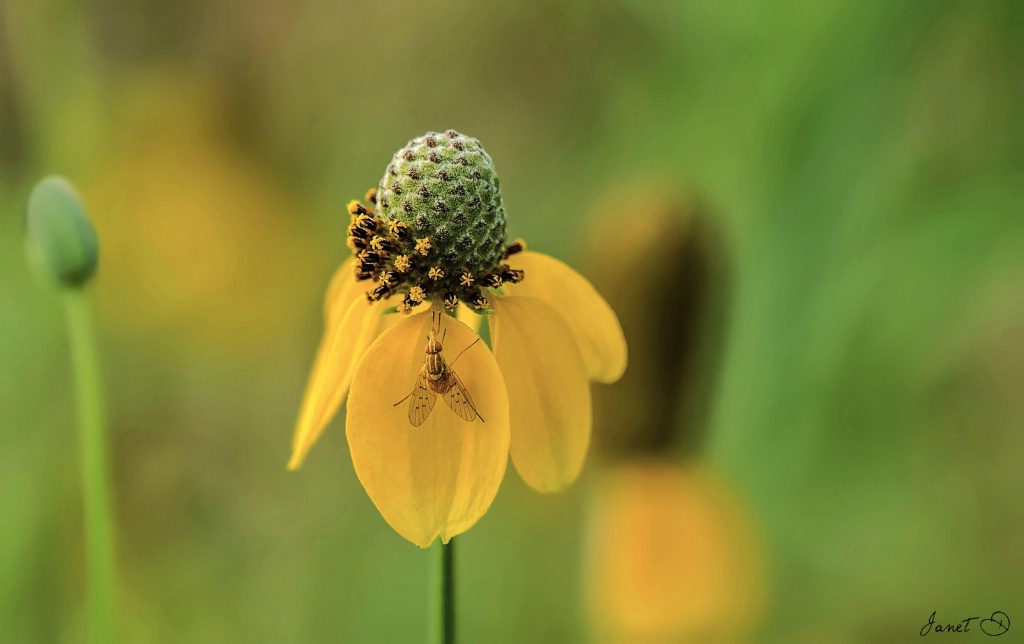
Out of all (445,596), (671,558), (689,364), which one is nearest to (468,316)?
(445,596)

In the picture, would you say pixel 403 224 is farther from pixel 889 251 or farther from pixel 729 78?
pixel 729 78

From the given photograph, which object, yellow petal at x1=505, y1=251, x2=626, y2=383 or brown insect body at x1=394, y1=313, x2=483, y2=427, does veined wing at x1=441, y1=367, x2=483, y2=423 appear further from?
yellow petal at x1=505, y1=251, x2=626, y2=383

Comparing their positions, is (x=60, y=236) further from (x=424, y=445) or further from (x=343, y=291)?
(x=424, y=445)

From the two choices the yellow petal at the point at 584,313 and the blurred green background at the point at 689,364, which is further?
the blurred green background at the point at 689,364

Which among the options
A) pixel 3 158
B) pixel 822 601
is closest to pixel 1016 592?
pixel 822 601

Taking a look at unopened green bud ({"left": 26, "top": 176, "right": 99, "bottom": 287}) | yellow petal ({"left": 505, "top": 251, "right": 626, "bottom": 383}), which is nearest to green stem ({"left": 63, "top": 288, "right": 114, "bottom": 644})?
unopened green bud ({"left": 26, "top": 176, "right": 99, "bottom": 287})

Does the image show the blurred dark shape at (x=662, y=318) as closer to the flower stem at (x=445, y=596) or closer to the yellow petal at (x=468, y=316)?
the yellow petal at (x=468, y=316)

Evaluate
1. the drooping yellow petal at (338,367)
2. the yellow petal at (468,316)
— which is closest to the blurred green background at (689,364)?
the yellow petal at (468,316)
